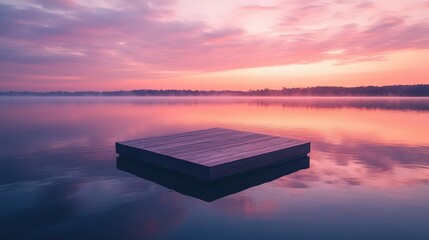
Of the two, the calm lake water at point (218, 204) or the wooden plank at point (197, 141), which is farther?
the wooden plank at point (197, 141)

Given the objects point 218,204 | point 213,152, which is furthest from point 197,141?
point 218,204

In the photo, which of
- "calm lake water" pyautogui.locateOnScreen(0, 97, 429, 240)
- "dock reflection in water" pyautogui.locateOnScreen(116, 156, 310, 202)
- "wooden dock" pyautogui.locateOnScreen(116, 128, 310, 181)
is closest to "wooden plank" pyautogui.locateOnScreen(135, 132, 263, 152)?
"wooden dock" pyautogui.locateOnScreen(116, 128, 310, 181)

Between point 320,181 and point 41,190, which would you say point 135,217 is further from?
point 320,181

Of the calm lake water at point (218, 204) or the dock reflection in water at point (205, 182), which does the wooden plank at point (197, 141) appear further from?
the calm lake water at point (218, 204)

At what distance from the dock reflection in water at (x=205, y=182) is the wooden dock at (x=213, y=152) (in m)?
0.25

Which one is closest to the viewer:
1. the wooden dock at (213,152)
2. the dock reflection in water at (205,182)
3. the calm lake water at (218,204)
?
the calm lake water at (218,204)

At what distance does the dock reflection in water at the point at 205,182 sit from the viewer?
7516 millimetres

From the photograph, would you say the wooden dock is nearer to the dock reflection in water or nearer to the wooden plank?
the wooden plank

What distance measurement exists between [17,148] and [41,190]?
8059mm

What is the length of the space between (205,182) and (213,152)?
139 centimetres

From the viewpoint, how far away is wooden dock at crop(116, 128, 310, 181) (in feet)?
26.2

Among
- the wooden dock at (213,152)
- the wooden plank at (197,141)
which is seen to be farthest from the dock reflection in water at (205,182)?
the wooden plank at (197,141)

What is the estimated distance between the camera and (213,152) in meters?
9.19

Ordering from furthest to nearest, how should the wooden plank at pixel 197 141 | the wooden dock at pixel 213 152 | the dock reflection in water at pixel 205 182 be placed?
the wooden plank at pixel 197 141 < the wooden dock at pixel 213 152 < the dock reflection in water at pixel 205 182
